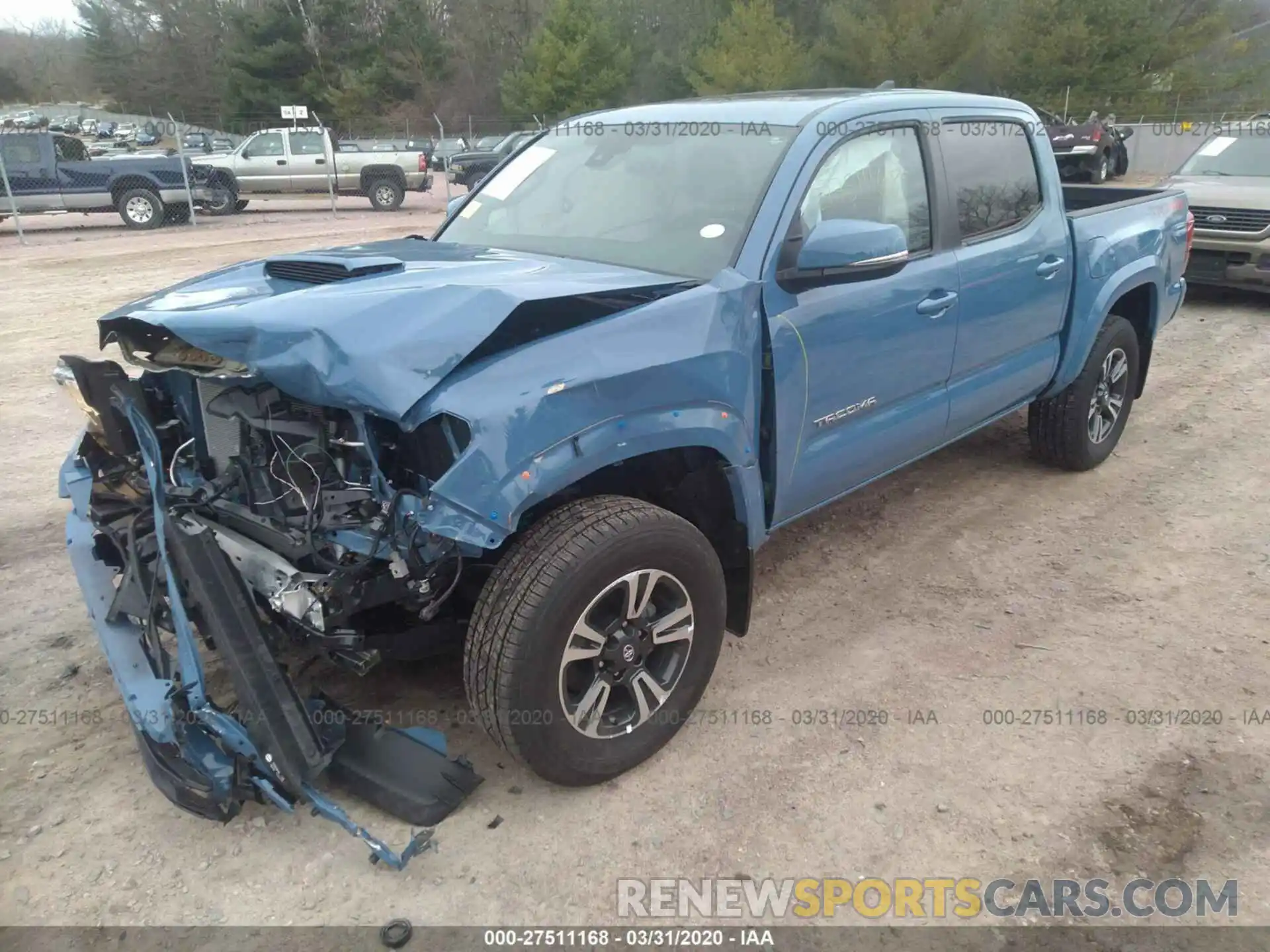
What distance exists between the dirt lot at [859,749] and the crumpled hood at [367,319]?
4.23ft

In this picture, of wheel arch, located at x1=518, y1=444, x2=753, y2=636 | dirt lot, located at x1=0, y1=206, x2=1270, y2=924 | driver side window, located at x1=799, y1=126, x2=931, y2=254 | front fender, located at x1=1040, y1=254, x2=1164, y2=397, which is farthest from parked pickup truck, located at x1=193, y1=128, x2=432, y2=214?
wheel arch, located at x1=518, y1=444, x2=753, y2=636

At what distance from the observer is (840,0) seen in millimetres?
37469

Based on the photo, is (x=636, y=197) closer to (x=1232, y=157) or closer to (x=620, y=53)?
(x=1232, y=157)

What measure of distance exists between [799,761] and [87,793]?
2191mm

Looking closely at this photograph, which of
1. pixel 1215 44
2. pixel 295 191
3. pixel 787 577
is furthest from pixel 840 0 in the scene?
pixel 787 577

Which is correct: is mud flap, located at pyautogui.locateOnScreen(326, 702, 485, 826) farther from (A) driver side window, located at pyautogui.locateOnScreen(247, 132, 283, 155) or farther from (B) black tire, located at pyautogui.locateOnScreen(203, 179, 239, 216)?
(A) driver side window, located at pyautogui.locateOnScreen(247, 132, 283, 155)

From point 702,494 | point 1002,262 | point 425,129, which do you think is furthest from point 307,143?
point 425,129

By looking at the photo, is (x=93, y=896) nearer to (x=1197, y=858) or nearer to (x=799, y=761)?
(x=799, y=761)

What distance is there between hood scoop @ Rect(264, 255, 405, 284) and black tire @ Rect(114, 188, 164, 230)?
16.5 metres

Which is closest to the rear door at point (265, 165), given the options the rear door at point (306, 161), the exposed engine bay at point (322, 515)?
the rear door at point (306, 161)

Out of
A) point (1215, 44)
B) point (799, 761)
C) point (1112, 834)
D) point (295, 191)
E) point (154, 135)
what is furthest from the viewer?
point (154, 135)

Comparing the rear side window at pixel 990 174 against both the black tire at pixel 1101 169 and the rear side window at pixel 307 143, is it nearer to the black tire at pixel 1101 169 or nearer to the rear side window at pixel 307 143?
the black tire at pixel 1101 169

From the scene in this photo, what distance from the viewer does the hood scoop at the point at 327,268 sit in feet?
9.50

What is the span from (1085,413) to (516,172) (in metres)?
3.21
